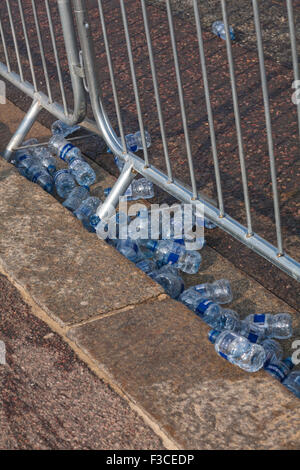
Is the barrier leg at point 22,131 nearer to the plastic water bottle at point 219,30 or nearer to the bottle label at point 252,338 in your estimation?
the bottle label at point 252,338

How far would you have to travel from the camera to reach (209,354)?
2.93 metres

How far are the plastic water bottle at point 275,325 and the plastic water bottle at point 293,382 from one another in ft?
0.89

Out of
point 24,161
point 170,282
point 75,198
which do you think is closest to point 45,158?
point 24,161

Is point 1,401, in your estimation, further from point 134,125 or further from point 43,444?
point 134,125

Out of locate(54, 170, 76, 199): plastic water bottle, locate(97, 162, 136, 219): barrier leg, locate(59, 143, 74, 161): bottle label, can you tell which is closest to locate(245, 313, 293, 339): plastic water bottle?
locate(97, 162, 136, 219): barrier leg

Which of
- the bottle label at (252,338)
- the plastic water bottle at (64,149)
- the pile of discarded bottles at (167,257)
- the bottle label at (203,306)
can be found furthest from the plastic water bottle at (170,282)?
the plastic water bottle at (64,149)

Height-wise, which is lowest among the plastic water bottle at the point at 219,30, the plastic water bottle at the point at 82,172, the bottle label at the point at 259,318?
the bottle label at the point at 259,318

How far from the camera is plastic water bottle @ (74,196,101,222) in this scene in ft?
13.6

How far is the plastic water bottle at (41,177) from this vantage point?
14.6 feet

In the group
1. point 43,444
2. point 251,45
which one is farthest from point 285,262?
point 251,45

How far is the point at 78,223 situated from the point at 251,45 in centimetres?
278

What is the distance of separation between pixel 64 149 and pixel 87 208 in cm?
57

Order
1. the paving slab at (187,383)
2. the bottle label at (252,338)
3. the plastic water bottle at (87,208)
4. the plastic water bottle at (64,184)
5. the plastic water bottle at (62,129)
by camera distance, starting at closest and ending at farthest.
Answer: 1. the paving slab at (187,383)
2. the bottle label at (252,338)
3. the plastic water bottle at (87,208)
4. the plastic water bottle at (64,184)
5. the plastic water bottle at (62,129)

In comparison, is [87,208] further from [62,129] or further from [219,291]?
[219,291]
